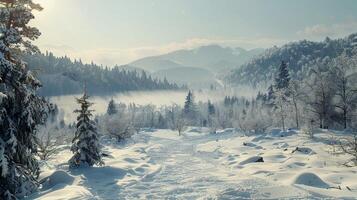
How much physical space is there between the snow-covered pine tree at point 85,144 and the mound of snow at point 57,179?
464cm

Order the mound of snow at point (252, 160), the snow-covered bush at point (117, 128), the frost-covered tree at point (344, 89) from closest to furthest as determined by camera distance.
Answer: the mound of snow at point (252, 160) → the frost-covered tree at point (344, 89) → the snow-covered bush at point (117, 128)

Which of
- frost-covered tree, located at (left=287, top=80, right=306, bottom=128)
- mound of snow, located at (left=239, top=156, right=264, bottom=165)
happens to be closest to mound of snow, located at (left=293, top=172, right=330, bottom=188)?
mound of snow, located at (left=239, top=156, right=264, bottom=165)

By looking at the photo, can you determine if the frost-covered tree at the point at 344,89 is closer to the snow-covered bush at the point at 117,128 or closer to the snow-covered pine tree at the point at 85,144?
the snow-covered bush at the point at 117,128

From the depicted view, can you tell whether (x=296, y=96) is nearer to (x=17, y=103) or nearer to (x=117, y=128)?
(x=117, y=128)

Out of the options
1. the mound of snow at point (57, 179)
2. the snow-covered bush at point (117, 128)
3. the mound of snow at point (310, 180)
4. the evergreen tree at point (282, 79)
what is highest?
the evergreen tree at point (282, 79)

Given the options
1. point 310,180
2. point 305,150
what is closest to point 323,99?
point 305,150

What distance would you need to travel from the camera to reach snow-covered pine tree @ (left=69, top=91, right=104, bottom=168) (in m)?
30.8

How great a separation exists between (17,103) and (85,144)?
561 inches

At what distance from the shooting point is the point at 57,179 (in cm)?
2542

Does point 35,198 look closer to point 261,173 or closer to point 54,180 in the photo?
point 54,180

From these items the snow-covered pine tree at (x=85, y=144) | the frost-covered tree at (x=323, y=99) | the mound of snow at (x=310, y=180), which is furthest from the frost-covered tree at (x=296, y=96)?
the mound of snow at (x=310, y=180)

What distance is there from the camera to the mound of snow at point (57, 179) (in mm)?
24764

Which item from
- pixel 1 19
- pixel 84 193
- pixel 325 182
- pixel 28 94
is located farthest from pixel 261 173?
pixel 1 19

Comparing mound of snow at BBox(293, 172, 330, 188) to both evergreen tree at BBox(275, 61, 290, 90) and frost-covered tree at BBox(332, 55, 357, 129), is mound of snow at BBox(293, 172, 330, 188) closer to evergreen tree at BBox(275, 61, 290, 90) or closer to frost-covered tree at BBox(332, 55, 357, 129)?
frost-covered tree at BBox(332, 55, 357, 129)
